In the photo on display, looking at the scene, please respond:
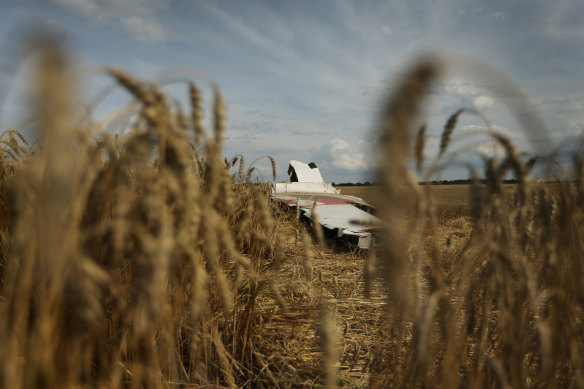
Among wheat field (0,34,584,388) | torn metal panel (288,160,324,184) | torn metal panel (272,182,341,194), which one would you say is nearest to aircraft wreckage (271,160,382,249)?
torn metal panel (272,182,341,194)

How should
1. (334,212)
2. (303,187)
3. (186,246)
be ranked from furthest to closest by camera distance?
(303,187) → (334,212) → (186,246)

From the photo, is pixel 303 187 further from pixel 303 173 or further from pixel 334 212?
pixel 334 212

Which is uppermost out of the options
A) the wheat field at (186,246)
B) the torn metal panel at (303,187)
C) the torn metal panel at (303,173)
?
the torn metal panel at (303,173)

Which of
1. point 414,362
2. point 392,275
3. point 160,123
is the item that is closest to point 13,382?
point 160,123

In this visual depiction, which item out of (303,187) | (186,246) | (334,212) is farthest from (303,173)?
(186,246)

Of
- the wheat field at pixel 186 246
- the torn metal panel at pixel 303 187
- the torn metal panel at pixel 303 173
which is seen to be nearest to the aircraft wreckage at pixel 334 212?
the torn metal panel at pixel 303 187

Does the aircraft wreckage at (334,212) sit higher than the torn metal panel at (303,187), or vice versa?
the torn metal panel at (303,187)

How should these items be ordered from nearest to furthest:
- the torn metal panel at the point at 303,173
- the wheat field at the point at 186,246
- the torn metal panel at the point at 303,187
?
the wheat field at the point at 186,246, the torn metal panel at the point at 303,187, the torn metal panel at the point at 303,173

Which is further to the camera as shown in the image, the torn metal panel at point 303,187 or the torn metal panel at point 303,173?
the torn metal panel at point 303,173

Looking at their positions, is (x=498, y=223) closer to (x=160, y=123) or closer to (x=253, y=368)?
(x=160, y=123)

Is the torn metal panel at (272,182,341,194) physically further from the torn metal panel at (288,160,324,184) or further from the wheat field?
the wheat field

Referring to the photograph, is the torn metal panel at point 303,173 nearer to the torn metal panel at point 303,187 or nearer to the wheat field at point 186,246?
the torn metal panel at point 303,187

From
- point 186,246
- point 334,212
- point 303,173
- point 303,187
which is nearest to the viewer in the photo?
point 186,246

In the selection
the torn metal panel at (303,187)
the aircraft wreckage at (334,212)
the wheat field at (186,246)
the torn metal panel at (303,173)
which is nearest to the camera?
the wheat field at (186,246)
